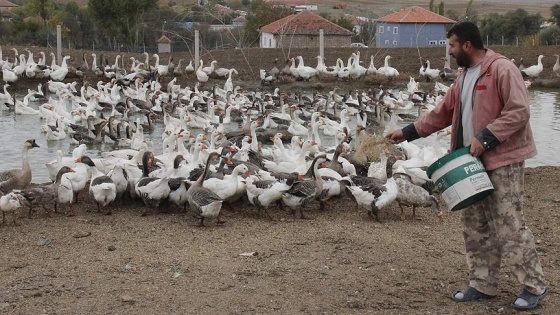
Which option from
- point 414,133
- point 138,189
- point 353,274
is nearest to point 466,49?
point 414,133

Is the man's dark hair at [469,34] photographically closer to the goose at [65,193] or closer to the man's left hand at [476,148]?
the man's left hand at [476,148]

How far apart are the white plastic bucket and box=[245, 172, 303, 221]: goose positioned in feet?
13.7

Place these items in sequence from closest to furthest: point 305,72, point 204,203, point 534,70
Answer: point 204,203 < point 305,72 < point 534,70

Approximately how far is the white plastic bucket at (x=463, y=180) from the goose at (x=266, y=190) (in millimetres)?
4173

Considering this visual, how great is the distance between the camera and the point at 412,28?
6016 centimetres

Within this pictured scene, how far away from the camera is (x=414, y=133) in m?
6.91

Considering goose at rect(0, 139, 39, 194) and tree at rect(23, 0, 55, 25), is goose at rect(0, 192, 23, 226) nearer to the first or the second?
goose at rect(0, 139, 39, 194)

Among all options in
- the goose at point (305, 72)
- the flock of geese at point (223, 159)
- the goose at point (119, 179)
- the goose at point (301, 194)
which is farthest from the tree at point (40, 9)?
the goose at point (301, 194)

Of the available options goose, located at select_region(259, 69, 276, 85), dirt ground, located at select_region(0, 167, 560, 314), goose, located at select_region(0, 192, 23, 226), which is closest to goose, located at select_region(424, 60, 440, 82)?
goose, located at select_region(259, 69, 276, 85)

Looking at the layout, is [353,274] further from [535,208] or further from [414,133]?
[535,208]

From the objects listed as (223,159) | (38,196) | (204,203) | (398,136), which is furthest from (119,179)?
(398,136)

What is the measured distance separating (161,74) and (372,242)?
22.2m

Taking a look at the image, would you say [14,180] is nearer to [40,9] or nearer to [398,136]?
[398,136]

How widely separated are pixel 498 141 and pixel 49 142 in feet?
46.4
